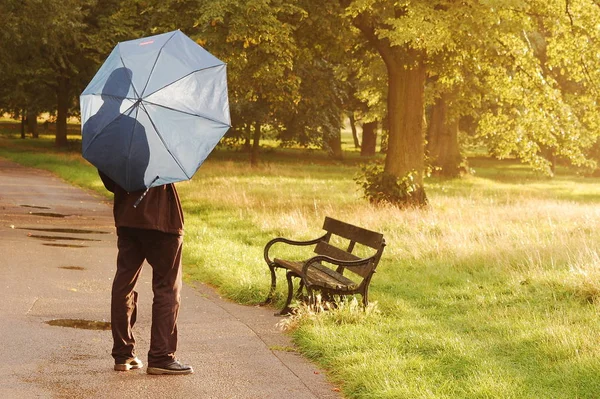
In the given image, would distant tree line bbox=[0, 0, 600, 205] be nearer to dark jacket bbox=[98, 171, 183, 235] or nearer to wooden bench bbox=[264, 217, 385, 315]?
wooden bench bbox=[264, 217, 385, 315]

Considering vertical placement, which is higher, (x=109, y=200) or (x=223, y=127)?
(x=223, y=127)

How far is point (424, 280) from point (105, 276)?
3863 millimetres

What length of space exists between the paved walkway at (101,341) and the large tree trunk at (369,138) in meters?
43.3

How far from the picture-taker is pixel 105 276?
11203mm

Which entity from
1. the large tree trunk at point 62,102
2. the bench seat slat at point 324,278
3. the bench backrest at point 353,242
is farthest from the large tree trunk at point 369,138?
the bench seat slat at point 324,278

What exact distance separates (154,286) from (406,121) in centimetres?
1537

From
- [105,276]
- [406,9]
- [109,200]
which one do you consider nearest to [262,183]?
[109,200]

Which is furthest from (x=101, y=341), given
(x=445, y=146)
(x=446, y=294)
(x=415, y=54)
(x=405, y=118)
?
(x=445, y=146)

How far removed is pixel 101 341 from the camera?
301 inches

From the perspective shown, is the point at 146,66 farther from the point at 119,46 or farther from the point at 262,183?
the point at 262,183

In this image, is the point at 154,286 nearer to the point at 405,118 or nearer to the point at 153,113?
the point at 153,113

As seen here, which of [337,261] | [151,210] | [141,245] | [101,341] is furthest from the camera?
[337,261]

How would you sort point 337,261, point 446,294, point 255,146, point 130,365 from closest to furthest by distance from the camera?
1. point 130,365
2. point 337,261
3. point 446,294
4. point 255,146

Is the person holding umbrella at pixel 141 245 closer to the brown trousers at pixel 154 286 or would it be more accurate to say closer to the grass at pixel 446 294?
the brown trousers at pixel 154 286
